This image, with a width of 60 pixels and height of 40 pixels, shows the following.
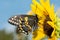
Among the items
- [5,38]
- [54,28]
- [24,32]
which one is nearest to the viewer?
[24,32]

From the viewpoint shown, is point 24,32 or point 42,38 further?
point 42,38

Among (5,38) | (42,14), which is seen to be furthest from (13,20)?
(5,38)

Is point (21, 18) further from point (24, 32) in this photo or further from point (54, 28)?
point (54, 28)

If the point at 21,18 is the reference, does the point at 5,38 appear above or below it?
below

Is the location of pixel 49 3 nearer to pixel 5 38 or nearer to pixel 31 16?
pixel 31 16

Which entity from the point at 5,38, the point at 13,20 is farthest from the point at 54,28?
the point at 5,38

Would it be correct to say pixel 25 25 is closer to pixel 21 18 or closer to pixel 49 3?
pixel 21 18

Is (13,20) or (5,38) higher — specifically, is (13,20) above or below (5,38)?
above

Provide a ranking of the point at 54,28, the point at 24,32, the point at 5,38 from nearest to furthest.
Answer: the point at 24,32
the point at 54,28
the point at 5,38
